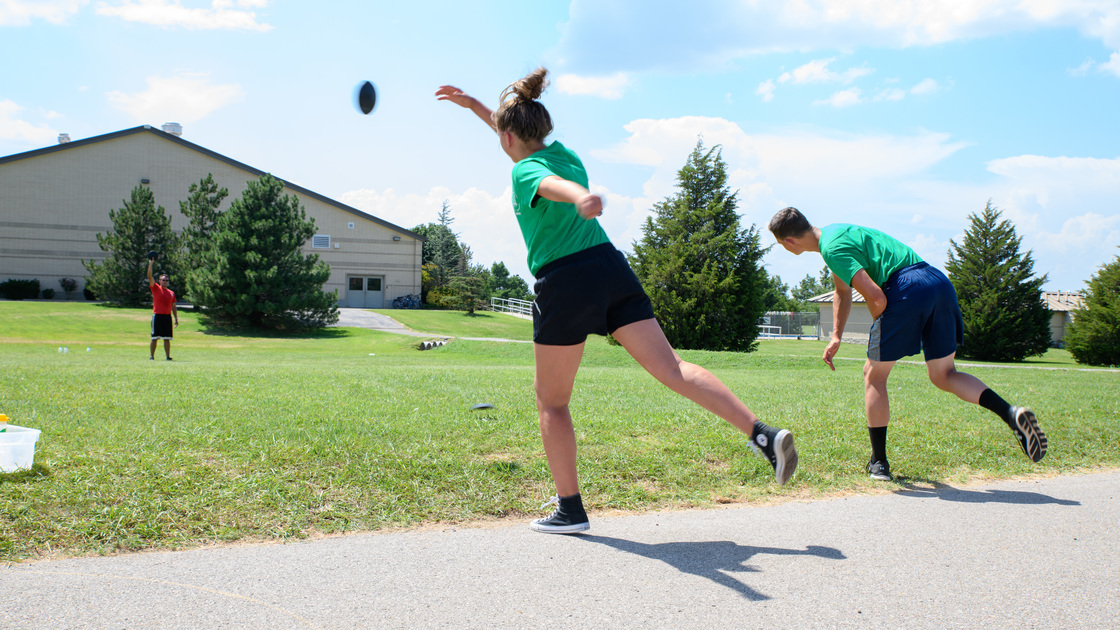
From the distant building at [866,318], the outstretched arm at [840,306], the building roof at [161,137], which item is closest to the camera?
the outstretched arm at [840,306]

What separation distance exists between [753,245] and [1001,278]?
15239 mm

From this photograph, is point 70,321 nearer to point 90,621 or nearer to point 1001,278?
point 90,621

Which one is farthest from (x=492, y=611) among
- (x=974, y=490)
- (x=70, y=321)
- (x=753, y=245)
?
(x=70, y=321)

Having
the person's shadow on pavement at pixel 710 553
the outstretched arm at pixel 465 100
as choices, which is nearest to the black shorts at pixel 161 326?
the outstretched arm at pixel 465 100

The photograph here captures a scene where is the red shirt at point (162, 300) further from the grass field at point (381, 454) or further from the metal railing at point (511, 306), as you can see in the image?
the metal railing at point (511, 306)

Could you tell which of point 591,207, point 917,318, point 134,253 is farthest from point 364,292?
point 591,207

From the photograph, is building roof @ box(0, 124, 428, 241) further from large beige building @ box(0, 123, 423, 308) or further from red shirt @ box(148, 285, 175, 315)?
red shirt @ box(148, 285, 175, 315)

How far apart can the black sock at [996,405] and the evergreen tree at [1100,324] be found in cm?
3200

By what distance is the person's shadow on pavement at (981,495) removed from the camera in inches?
160

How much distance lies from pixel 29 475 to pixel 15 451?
0.14m

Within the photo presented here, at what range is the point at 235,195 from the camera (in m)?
45.3

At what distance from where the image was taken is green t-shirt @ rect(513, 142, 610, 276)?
3.12m

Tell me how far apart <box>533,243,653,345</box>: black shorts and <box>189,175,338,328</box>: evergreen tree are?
29.8 meters

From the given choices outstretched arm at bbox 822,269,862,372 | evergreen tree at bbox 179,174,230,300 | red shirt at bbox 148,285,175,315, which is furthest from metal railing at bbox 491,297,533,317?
outstretched arm at bbox 822,269,862,372
